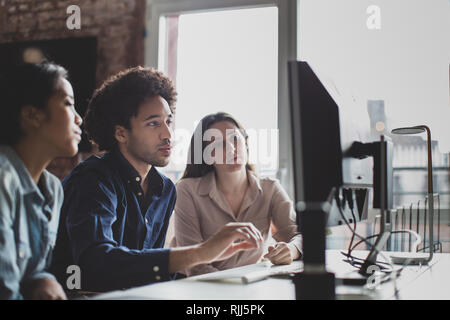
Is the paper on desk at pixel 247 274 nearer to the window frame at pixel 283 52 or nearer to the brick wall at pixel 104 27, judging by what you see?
the window frame at pixel 283 52

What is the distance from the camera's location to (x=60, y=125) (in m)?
0.89

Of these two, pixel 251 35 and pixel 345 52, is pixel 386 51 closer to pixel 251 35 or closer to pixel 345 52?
pixel 345 52

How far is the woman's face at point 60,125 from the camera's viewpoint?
87cm

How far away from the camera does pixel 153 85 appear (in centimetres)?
150

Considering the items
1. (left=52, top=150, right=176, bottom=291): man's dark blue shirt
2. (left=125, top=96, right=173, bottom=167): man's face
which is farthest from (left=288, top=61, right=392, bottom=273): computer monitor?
(left=125, top=96, right=173, bottom=167): man's face

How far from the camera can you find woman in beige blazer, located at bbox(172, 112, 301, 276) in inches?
70.4

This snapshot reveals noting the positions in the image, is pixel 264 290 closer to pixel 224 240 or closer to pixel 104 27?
pixel 224 240

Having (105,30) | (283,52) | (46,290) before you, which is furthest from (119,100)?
(105,30)

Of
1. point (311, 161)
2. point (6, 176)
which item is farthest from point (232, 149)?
point (6, 176)

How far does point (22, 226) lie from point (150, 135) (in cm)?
65

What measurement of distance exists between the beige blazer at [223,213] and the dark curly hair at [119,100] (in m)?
0.44

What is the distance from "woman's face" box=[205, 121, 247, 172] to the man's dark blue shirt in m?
0.38

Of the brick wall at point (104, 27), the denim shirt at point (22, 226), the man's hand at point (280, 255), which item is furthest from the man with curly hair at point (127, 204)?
the brick wall at point (104, 27)
